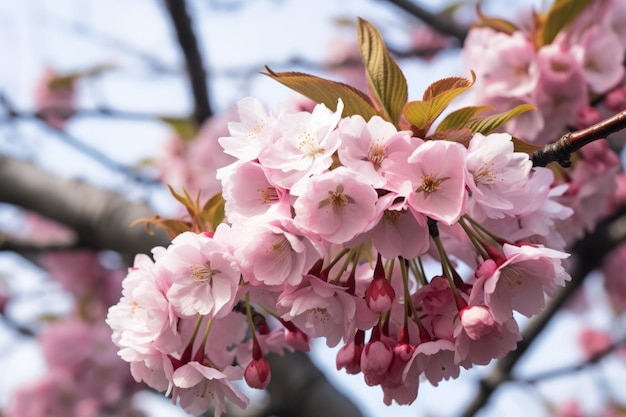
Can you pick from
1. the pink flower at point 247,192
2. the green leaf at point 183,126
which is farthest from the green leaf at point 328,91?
the green leaf at point 183,126

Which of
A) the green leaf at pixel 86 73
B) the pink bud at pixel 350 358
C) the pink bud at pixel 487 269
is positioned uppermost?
the pink bud at pixel 487 269

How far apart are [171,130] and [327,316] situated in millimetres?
2221

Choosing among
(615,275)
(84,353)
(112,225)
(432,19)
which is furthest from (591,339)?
(112,225)

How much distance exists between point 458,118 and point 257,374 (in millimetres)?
389

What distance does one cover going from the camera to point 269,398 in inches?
86.0

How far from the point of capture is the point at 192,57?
8.03ft

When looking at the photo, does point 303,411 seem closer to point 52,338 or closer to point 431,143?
point 52,338

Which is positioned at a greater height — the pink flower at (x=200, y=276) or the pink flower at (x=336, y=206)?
the pink flower at (x=336, y=206)

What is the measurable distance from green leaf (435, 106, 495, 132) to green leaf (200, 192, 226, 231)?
0.30m

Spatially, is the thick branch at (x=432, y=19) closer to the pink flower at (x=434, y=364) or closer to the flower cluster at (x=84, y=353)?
the pink flower at (x=434, y=364)

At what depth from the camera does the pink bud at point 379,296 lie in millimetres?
702

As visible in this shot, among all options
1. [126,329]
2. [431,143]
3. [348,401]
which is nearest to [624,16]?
[431,143]

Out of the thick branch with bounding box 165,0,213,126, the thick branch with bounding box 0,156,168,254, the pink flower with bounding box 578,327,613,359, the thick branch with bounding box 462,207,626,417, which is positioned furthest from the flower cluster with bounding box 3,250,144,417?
the pink flower with bounding box 578,327,613,359

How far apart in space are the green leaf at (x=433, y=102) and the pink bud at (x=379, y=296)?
184 millimetres
